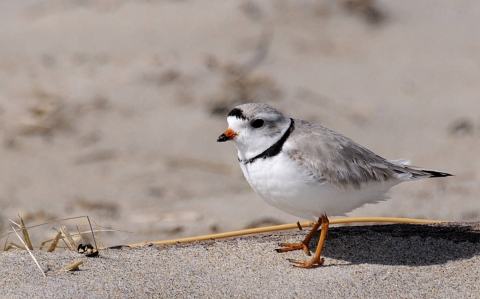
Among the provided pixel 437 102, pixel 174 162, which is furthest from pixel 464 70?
pixel 174 162

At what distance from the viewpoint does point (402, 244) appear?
3.66 metres

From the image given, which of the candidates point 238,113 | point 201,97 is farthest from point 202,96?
point 238,113

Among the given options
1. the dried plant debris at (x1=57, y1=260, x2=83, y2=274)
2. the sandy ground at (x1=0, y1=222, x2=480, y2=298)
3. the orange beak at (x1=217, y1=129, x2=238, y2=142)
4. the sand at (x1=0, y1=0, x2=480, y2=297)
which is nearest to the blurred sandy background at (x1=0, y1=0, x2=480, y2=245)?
the sand at (x1=0, y1=0, x2=480, y2=297)

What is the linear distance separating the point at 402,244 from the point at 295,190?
2.19 feet

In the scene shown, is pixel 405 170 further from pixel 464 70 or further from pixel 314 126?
pixel 464 70

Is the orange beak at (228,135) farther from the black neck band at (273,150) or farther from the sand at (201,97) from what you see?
the sand at (201,97)

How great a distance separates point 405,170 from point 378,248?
0.43 metres

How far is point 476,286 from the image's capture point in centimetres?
322

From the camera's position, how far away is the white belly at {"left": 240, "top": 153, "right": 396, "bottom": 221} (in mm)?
3430

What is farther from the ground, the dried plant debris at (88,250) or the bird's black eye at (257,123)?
the bird's black eye at (257,123)

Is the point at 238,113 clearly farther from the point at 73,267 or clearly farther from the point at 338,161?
the point at 73,267

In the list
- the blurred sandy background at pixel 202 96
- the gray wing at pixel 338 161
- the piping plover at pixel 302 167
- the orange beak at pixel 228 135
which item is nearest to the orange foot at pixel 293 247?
the piping plover at pixel 302 167

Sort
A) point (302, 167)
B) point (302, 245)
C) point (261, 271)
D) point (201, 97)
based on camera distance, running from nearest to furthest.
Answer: point (261, 271) → point (302, 167) → point (302, 245) → point (201, 97)

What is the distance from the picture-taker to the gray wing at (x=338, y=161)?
11.5ft
